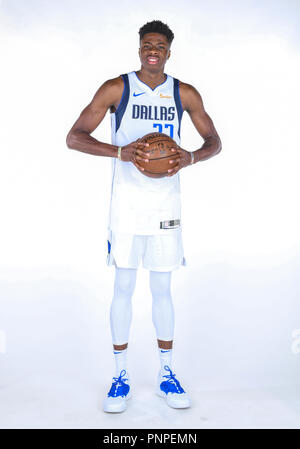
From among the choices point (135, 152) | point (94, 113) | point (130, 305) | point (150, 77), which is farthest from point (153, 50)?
point (130, 305)

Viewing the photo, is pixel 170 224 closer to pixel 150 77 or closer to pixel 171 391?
pixel 150 77

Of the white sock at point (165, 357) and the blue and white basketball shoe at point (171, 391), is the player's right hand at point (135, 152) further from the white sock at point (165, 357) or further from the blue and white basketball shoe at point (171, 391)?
the blue and white basketball shoe at point (171, 391)

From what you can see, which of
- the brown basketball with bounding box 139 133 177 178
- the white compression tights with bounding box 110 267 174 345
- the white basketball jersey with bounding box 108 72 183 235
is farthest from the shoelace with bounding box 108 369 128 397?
the brown basketball with bounding box 139 133 177 178

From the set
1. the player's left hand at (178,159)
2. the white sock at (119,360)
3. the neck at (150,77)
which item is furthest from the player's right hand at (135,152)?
the white sock at (119,360)

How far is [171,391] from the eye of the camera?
359 centimetres

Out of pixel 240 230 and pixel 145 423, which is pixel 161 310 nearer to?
pixel 145 423

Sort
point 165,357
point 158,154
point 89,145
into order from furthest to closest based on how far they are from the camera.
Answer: point 165,357 → point 89,145 → point 158,154

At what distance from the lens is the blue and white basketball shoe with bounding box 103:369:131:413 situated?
343 cm

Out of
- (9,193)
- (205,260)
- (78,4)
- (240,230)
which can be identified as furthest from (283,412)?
(78,4)

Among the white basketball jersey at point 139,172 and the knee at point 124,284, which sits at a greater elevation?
the white basketball jersey at point 139,172

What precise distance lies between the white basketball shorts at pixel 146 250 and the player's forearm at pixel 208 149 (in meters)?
0.50

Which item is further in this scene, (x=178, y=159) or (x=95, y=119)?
(x=95, y=119)

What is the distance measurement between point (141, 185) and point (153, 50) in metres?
0.84

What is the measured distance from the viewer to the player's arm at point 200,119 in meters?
3.65
